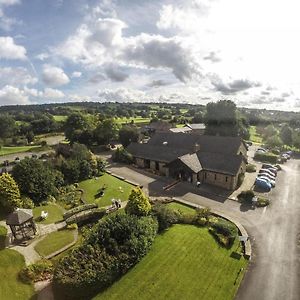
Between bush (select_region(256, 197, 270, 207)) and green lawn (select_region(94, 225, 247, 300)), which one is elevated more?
bush (select_region(256, 197, 270, 207))

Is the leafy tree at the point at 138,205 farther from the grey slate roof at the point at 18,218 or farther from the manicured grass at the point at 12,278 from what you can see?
the manicured grass at the point at 12,278

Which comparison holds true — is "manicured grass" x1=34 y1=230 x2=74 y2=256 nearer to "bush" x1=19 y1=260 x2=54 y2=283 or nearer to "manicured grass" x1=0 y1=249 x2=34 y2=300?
"manicured grass" x1=0 y1=249 x2=34 y2=300

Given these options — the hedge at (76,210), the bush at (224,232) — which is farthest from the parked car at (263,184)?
the hedge at (76,210)

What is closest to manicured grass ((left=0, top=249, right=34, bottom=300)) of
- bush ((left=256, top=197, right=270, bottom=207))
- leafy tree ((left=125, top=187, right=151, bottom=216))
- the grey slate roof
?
the grey slate roof

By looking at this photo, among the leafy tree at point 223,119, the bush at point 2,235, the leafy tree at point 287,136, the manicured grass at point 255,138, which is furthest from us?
the manicured grass at point 255,138

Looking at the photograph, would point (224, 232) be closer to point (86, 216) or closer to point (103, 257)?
point (103, 257)

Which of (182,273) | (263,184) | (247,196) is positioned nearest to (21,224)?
(182,273)

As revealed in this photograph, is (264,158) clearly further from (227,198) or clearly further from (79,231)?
(79,231)
